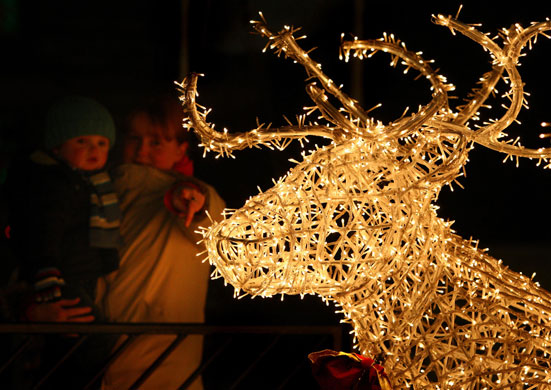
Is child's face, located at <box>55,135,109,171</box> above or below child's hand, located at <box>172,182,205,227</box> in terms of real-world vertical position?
above

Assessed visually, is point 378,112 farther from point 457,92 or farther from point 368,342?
point 368,342

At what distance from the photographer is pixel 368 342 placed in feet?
4.17

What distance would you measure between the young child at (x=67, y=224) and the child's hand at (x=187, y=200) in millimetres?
177

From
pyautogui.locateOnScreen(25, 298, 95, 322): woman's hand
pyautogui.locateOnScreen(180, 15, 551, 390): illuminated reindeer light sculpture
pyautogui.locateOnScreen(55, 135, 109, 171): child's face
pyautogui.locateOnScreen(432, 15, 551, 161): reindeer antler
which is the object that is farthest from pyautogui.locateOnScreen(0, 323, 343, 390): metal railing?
pyautogui.locateOnScreen(432, 15, 551, 161): reindeer antler

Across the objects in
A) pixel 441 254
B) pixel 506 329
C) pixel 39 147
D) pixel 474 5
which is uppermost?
pixel 474 5

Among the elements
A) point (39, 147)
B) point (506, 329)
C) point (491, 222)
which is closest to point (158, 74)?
point (39, 147)

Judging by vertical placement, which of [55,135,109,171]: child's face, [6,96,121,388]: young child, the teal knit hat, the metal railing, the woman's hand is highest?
the teal knit hat

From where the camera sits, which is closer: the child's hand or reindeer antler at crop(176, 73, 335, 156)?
reindeer antler at crop(176, 73, 335, 156)

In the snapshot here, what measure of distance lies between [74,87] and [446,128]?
4.39 feet

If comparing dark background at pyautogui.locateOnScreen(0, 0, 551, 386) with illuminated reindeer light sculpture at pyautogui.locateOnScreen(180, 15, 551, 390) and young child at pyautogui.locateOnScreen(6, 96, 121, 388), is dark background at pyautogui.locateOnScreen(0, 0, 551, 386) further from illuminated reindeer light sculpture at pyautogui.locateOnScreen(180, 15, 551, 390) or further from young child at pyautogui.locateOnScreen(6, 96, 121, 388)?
illuminated reindeer light sculpture at pyautogui.locateOnScreen(180, 15, 551, 390)

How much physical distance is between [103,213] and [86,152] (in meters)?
0.18

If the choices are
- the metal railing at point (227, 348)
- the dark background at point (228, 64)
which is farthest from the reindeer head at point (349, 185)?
the metal railing at point (227, 348)

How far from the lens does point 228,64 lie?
2258mm

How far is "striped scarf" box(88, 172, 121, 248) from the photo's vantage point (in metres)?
2.22
